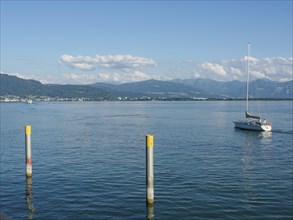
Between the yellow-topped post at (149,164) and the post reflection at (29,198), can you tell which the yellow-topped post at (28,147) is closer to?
the post reflection at (29,198)

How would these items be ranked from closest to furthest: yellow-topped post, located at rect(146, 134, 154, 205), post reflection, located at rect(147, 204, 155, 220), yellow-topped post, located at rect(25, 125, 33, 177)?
1. yellow-topped post, located at rect(146, 134, 154, 205)
2. post reflection, located at rect(147, 204, 155, 220)
3. yellow-topped post, located at rect(25, 125, 33, 177)

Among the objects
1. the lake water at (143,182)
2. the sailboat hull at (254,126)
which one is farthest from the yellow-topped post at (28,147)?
the sailboat hull at (254,126)

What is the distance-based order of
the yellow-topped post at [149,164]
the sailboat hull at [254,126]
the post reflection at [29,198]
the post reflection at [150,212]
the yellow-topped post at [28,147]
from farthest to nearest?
the sailboat hull at [254,126] → the yellow-topped post at [28,147] → the post reflection at [29,198] → the post reflection at [150,212] → the yellow-topped post at [149,164]

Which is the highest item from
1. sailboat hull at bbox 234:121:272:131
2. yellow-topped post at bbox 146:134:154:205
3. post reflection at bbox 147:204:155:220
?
yellow-topped post at bbox 146:134:154:205

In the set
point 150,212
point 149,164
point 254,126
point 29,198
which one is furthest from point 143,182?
point 254,126

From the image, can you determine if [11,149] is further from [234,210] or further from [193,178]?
[234,210]

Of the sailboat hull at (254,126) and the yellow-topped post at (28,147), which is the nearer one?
the yellow-topped post at (28,147)

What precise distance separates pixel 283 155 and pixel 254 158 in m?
5.30

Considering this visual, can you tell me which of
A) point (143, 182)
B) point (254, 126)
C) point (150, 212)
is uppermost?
point (254, 126)

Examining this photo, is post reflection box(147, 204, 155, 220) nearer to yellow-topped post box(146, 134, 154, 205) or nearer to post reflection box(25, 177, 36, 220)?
yellow-topped post box(146, 134, 154, 205)

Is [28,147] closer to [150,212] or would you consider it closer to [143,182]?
[143,182]

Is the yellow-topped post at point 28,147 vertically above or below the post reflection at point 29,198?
above

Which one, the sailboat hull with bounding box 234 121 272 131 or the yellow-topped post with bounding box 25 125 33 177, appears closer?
the yellow-topped post with bounding box 25 125 33 177

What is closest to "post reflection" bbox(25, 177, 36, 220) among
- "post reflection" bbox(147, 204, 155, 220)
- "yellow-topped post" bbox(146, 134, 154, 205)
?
"post reflection" bbox(147, 204, 155, 220)
